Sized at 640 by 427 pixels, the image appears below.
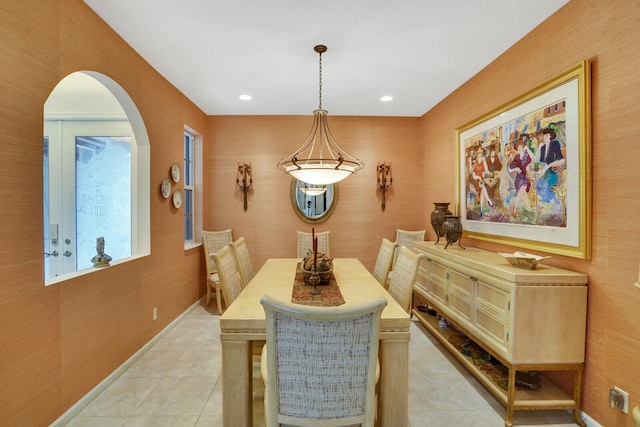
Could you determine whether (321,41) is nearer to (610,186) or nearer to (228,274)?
(228,274)

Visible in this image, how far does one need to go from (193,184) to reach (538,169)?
159 inches

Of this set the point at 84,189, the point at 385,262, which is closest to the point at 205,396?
the point at 385,262

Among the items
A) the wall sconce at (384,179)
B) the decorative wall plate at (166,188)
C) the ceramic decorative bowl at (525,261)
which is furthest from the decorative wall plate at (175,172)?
the ceramic decorative bowl at (525,261)

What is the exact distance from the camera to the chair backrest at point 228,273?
2.02m

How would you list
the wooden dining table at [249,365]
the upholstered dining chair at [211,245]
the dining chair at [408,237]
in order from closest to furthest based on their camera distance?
1. the wooden dining table at [249,365]
2. the upholstered dining chair at [211,245]
3. the dining chair at [408,237]

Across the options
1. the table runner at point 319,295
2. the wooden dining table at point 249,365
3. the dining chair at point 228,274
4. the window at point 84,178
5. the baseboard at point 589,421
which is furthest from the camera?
the window at point 84,178

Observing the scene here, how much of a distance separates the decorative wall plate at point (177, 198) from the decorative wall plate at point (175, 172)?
15 cm

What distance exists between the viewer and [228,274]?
7.18 feet

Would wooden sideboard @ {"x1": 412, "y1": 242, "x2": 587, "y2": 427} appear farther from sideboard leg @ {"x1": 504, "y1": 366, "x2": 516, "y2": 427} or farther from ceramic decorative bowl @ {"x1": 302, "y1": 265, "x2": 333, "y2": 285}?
ceramic decorative bowl @ {"x1": 302, "y1": 265, "x2": 333, "y2": 285}

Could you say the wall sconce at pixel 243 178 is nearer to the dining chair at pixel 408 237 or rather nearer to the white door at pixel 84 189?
the white door at pixel 84 189

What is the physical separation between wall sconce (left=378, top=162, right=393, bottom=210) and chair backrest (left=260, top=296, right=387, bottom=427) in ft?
11.5

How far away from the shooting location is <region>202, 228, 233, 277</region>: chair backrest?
4051 mm

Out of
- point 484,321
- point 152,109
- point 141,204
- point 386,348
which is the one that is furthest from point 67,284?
point 484,321

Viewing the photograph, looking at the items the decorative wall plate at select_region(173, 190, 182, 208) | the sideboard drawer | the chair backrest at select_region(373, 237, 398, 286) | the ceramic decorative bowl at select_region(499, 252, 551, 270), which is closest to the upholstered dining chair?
the decorative wall plate at select_region(173, 190, 182, 208)
